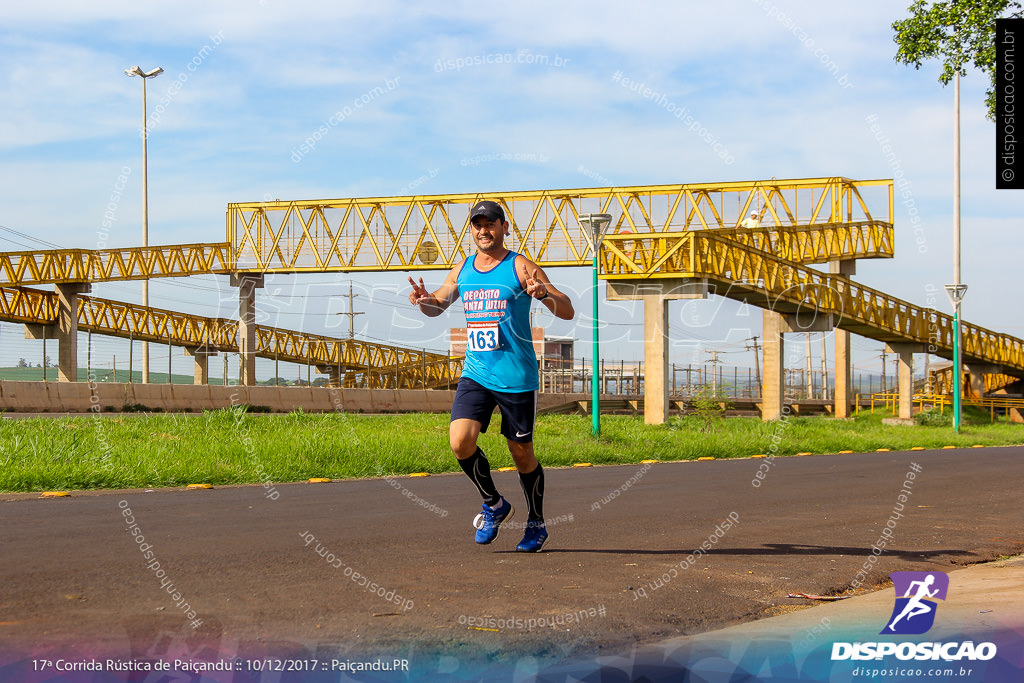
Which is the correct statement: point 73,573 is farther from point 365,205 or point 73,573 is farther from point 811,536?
point 365,205

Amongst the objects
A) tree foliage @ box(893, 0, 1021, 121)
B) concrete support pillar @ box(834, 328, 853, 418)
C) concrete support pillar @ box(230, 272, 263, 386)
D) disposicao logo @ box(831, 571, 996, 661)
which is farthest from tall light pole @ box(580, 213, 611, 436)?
concrete support pillar @ box(230, 272, 263, 386)

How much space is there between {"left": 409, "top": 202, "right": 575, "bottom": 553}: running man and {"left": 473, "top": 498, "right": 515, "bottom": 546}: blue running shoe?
11 mm

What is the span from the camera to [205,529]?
7.44 m

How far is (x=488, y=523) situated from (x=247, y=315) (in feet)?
171

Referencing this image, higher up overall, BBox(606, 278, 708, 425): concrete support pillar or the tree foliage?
the tree foliage

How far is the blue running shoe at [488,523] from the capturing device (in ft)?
23.0

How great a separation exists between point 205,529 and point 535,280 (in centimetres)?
302

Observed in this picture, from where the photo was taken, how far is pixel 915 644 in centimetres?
441

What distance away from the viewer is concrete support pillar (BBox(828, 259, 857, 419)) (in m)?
45.2

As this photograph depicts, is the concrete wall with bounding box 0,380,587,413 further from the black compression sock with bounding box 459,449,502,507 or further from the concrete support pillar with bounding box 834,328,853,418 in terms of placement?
the black compression sock with bounding box 459,449,502,507

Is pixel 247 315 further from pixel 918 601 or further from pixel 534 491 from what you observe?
pixel 918 601

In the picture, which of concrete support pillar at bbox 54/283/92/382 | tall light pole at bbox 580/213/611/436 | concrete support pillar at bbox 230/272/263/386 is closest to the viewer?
tall light pole at bbox 580/213/611/436

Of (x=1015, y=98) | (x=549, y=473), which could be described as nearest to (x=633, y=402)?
(x=549, y=473)

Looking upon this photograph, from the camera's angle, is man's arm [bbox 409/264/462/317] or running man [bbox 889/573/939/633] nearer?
running man [bbox 889/573/939/633]
